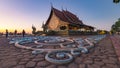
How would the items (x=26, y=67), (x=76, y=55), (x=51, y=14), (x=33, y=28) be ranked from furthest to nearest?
(x=33, y=28) < (x=51, y=14) < (x=76, y=55) < (x=26, y=67)

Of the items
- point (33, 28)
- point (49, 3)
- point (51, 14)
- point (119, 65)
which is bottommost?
point (119, 65)

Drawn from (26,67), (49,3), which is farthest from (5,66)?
(49,3)

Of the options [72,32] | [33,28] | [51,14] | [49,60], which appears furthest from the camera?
[33,28]

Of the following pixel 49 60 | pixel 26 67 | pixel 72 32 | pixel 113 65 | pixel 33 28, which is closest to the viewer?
pixel 26 67

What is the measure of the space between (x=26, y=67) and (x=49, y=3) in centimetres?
2164

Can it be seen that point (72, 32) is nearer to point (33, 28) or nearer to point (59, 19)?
point (59, 19)

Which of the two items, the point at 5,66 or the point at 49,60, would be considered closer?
the point at 5,66

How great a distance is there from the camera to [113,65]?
127 inches

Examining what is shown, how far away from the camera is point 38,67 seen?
3.03 meters

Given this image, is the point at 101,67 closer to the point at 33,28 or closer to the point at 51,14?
the point at 51,14

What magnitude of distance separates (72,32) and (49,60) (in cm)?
1925

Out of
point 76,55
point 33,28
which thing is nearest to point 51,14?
point 33,28

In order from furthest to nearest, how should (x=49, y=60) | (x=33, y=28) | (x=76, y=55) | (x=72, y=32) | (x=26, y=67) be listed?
1. (x=33, y=28)
2. (x=72, y=32)
3. (x=76, y=55)
4. (x=49, y=60)
5. (x=26, y=67)

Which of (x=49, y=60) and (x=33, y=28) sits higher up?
(x=33, y=28)
